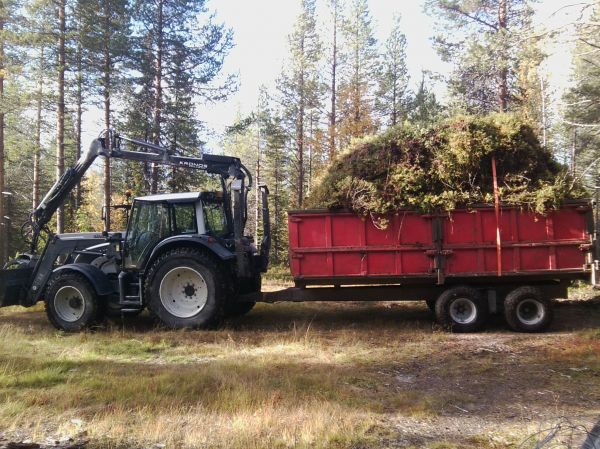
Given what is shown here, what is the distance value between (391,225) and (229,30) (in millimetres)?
15824

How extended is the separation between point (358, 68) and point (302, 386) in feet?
80.9

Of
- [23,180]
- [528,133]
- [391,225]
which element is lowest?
[391,225]

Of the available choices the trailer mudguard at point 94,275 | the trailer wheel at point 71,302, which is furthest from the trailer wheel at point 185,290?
the trailer wheel at point 71,302

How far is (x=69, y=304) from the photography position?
28.7 ft

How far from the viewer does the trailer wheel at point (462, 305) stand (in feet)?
26.1

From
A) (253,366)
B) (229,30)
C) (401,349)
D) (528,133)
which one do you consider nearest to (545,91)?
(229,30)

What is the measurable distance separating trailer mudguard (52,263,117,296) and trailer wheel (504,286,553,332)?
23.2ft

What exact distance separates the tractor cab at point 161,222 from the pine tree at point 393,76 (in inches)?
807

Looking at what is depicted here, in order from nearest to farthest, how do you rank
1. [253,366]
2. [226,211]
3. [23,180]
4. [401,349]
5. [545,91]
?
[253,366]
[401,349]
[226,211]
[545,91]
[23,180]

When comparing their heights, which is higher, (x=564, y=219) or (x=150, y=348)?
(x=564, y=219)

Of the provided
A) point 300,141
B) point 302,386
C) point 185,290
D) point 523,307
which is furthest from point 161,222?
point 300,141

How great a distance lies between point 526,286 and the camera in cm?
794

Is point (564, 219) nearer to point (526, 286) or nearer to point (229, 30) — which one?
point (526, 286)

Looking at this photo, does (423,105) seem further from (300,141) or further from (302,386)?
(302,386)
